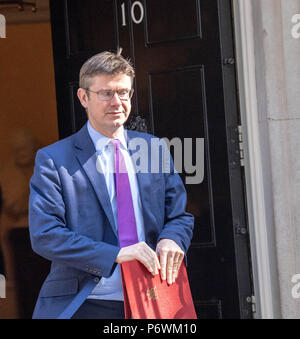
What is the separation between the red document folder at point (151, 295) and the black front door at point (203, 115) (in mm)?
1385

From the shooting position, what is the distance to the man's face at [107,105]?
3.14m

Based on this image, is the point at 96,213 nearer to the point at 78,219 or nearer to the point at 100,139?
the point at 78,219

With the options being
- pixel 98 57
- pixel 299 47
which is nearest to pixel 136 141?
pixel 98 57

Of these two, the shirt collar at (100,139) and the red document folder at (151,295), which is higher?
the shirt collar at (100,139)

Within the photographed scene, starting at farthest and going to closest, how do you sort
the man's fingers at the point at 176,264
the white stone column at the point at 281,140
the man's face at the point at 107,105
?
1. the white stone column at the point at 281,140
2. the man's face at the point at 107,105
3. the man's fingers at the point at 176,264

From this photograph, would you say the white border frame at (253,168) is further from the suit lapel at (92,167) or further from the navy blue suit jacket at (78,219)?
the suit lapel at (92,167)

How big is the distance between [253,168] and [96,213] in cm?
162

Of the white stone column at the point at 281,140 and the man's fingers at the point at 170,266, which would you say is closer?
the man's fingers at the point at 170,266

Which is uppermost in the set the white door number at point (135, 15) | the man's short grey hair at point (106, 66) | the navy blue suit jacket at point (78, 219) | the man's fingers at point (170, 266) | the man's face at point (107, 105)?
the white door number at point (135, 15)

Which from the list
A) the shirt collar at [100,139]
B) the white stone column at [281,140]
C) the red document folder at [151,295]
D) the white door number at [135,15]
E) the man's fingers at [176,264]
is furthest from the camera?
the white door number at [135,15]

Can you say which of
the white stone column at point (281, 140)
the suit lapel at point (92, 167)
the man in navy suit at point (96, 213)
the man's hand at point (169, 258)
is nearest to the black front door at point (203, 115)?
the white stone column at point (281, 140)

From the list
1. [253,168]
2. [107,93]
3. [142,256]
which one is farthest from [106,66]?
[253,168]

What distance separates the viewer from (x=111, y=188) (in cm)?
319

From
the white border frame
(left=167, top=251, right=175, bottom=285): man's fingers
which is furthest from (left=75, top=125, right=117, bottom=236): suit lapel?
the white border frame
